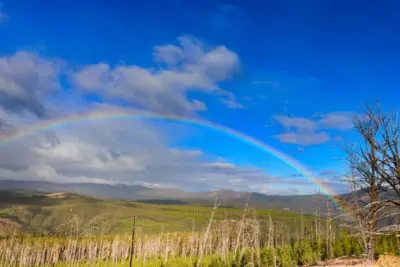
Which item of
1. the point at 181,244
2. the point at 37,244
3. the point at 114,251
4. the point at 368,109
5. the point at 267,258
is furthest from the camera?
the point at 181,244

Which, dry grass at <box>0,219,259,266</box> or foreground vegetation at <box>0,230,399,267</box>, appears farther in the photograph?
dry grass at <box>0,219,259,266</box>

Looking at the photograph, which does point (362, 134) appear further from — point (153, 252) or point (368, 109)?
point (153, 252)

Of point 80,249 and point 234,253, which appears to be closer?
point 234,253

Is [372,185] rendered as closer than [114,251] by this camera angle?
Yes

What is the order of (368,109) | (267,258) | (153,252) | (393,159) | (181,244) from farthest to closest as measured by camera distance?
(181,244) → (153,252) → (267,258) → (368,109) → (393,159)

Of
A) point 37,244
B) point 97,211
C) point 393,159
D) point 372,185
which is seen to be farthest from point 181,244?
point 97,211

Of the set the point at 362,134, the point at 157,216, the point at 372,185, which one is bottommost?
the point at 157,216

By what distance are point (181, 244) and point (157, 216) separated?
10751cm

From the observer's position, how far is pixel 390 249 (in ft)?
114

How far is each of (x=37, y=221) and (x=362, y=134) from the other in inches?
3421

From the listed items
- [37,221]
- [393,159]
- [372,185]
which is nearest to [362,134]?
[372,185]

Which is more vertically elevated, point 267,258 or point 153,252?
point 267,258

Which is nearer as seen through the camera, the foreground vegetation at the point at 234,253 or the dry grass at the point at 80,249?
the foreground vegetation at the point at 234,253

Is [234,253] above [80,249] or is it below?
above
